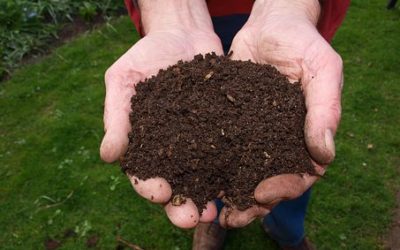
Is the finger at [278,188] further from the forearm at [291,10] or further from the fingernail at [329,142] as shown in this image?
the forearm at [291,10]

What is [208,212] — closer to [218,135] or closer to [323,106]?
[218,135]

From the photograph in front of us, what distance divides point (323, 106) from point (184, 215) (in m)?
0.70

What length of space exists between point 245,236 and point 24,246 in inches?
64.5

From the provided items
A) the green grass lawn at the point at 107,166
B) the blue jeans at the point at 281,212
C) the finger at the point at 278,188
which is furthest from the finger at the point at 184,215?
the green grass lawn at the point at 107,166

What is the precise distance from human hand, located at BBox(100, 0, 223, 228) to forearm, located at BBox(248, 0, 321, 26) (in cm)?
31

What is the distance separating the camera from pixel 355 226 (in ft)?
10.3

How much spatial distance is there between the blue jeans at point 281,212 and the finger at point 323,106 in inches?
35.1

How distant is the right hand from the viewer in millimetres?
1776

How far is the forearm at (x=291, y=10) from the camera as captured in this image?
2.17m

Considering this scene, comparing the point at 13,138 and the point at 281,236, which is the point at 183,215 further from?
the point at 13,138

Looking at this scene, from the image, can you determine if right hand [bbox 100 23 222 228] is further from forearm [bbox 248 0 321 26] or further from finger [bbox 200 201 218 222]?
forearm [bbox 248 0 321 26]

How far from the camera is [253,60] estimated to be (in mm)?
2283

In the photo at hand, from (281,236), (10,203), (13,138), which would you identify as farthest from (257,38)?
(13,138)

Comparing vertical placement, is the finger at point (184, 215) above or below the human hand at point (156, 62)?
below
